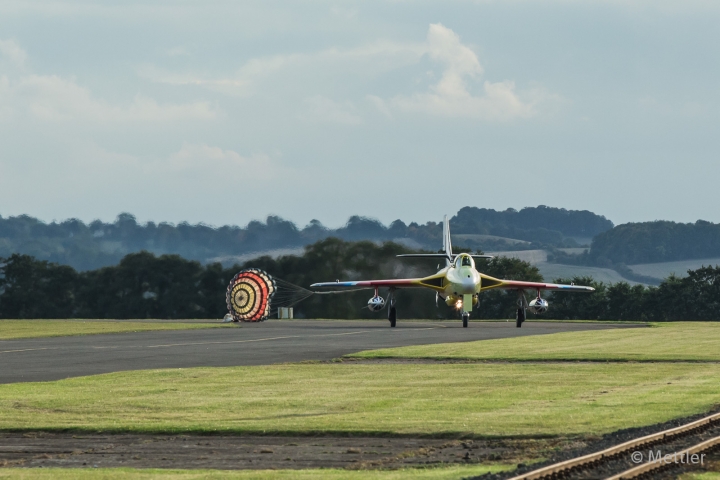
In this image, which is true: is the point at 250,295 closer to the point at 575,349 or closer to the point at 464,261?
the point at 464,261

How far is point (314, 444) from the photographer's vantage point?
14.5m

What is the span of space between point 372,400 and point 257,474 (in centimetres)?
740

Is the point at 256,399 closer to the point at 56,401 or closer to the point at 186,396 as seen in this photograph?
the point at 186,396

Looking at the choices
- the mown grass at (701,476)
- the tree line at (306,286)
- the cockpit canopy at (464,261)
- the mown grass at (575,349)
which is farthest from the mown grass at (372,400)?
the tree line at (306,286)

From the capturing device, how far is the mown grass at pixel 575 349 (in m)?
30.5

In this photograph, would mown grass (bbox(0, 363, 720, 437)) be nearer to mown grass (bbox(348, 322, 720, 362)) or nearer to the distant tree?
mown grass (bbox(348, 322, 720, 362))

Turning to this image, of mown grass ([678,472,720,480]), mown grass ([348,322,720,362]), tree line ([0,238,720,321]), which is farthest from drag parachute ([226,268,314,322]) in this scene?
mown grass ([678,472,720,480])

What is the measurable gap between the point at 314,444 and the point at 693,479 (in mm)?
5674

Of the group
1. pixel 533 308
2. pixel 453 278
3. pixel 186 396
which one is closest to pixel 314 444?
pixel 186 396

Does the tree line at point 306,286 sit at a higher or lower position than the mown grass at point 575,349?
higher

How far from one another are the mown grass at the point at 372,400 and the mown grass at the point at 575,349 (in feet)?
12.2

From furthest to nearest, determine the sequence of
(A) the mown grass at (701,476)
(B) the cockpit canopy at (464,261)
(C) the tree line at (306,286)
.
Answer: (C) the tree line at (306,286) < (B) the cockpit canopy at (464,261) < (A) the mown grass at (701,476)

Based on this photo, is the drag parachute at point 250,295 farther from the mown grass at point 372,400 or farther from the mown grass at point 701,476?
the mown grass at point 701,476

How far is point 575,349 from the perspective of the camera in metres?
34.3
